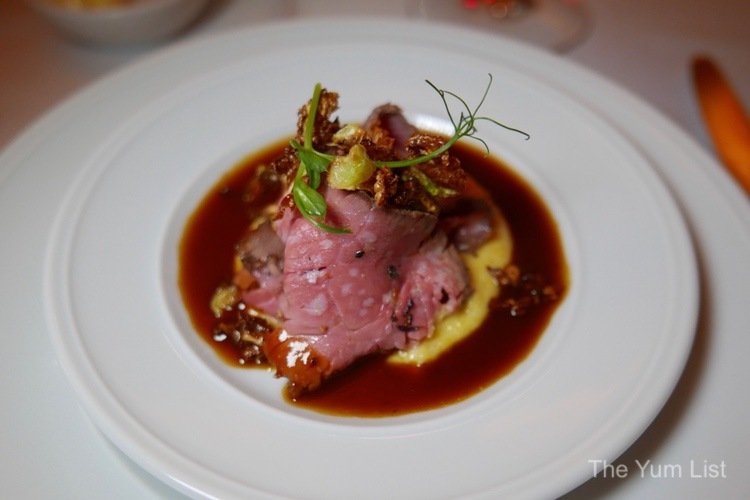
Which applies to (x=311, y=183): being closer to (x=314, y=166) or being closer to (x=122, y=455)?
(x=314, y=166)

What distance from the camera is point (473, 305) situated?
214 centimetres

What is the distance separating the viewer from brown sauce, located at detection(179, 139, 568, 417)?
1.86 m

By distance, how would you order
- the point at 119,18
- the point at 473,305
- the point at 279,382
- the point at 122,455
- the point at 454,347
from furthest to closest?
the point at 119,18
the point at 473,305
the point at 454,347
the point at 279,382
the point at 122,455

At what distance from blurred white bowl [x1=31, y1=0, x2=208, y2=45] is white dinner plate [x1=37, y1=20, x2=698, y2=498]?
0.29 metres

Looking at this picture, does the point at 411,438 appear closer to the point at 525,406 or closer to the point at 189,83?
the point at 525,406

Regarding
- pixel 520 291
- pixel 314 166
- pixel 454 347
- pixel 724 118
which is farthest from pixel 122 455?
pixel 724 118

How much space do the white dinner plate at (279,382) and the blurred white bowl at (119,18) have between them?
Result: 11.3 inches

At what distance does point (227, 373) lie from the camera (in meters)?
1.87

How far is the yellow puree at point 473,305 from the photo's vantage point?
201cm

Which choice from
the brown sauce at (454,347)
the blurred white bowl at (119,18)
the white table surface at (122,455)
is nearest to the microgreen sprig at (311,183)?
the brown sauce at (454,347)

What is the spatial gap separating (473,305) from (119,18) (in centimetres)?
194

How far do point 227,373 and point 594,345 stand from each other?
1.01m

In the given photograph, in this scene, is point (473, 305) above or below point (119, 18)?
below

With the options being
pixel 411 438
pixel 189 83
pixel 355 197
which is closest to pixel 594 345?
pixel 411 438
